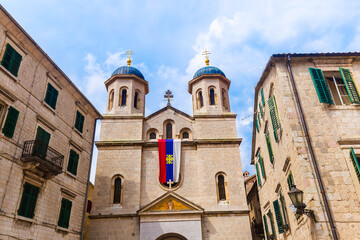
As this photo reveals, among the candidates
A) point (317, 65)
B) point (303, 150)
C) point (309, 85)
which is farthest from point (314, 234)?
point (317, 65)

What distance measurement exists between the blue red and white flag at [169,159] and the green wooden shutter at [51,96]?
29.2ft

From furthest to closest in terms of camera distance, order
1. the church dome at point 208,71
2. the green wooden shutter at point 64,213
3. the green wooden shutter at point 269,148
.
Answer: the church dome at point 208,71, the green wooden shutter at point 269,148, the green wooden shutter at point 64,213

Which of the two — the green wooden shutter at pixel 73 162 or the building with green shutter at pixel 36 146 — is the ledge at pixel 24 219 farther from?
the green wooden shutter at pixel 73 162

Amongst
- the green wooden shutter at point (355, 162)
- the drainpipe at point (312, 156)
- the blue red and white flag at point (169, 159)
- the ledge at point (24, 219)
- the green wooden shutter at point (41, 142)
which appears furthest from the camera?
the blue red and white flag at point (169, 159)

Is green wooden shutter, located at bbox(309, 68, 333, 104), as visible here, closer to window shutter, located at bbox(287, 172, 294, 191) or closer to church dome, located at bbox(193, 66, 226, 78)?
window shutter, located at bbox(287, 172, 294, 191)

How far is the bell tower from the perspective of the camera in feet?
84.0

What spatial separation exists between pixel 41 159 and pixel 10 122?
2.03 m

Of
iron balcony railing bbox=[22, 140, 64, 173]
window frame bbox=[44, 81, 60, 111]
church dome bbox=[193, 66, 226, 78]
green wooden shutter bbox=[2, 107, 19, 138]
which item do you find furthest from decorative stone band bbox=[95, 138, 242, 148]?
green wooden shutter bbox=[2, 107, 19, 138]

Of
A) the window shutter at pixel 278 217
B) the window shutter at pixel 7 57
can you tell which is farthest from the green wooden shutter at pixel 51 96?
the window shutter at pixel 278 217

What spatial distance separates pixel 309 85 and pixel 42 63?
13.3 m

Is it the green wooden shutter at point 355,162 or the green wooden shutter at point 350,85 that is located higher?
the green wooden shutter at point 350,85

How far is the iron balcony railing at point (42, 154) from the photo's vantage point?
12867 mm

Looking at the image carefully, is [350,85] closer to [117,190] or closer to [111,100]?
[117,190]

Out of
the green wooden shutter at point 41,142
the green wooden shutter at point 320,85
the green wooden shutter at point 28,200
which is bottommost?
the green wooden shutter at point 28,200
